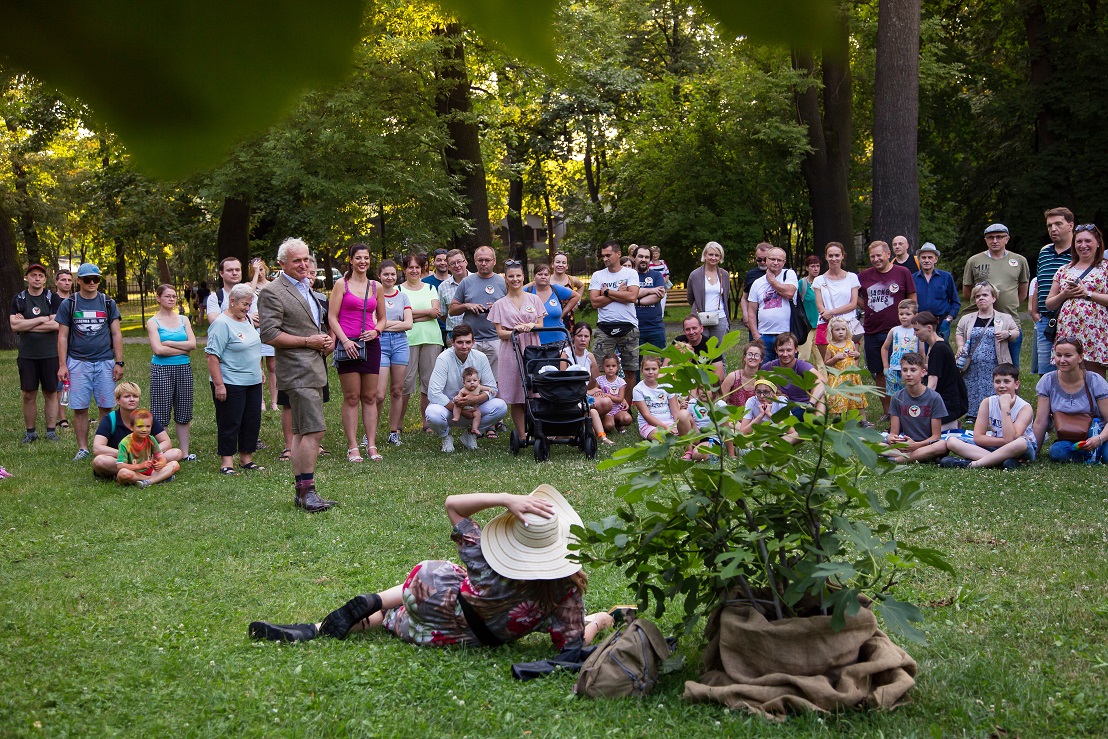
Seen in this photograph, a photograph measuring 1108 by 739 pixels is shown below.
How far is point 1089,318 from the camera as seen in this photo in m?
7.23

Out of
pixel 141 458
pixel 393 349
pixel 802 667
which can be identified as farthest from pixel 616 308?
pixel 802 667

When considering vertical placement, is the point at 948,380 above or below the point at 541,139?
below

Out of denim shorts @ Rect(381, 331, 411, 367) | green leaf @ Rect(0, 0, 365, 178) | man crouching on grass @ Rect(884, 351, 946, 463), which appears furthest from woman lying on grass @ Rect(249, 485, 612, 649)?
denim shorts @ Rect(381, 331, 411, 367)

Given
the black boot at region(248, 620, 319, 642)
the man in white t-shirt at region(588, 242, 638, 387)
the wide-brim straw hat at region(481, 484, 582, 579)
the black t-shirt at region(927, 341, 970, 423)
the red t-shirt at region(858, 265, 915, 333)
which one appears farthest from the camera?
the man in white t-shirt at region(588, 242, 638, 387)

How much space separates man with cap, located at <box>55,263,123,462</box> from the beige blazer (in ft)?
9.54

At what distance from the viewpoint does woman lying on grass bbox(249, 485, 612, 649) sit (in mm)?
3795

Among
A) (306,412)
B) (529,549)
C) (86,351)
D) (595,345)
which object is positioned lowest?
(529,549)

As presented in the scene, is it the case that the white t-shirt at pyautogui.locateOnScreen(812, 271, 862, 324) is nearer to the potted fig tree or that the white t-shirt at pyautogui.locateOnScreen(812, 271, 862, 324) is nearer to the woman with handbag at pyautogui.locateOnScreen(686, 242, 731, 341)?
the woman with handbag at pyautogui.locateOnScreen(686, 242, 731, 341)

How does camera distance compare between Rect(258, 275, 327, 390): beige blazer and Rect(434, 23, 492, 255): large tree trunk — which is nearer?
Rect(434, 23, 492, 255): large tree trunk

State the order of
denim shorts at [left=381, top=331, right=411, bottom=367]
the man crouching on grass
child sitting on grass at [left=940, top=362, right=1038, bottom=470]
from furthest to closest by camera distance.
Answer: denim shorts at [left=381, top=331, right=411, bottom=367], the man crouching on grass, child sitting on grass at [left=940, top=362, right=1038, bottom=470]

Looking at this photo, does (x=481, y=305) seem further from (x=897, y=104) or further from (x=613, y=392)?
(x=897, y=104)

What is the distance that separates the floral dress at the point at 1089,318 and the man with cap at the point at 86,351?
7.85m

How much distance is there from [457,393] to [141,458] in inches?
107

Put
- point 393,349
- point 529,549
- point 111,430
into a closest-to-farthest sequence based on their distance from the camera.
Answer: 1. point 529,549
2. point 111,430
3. point 393,349
